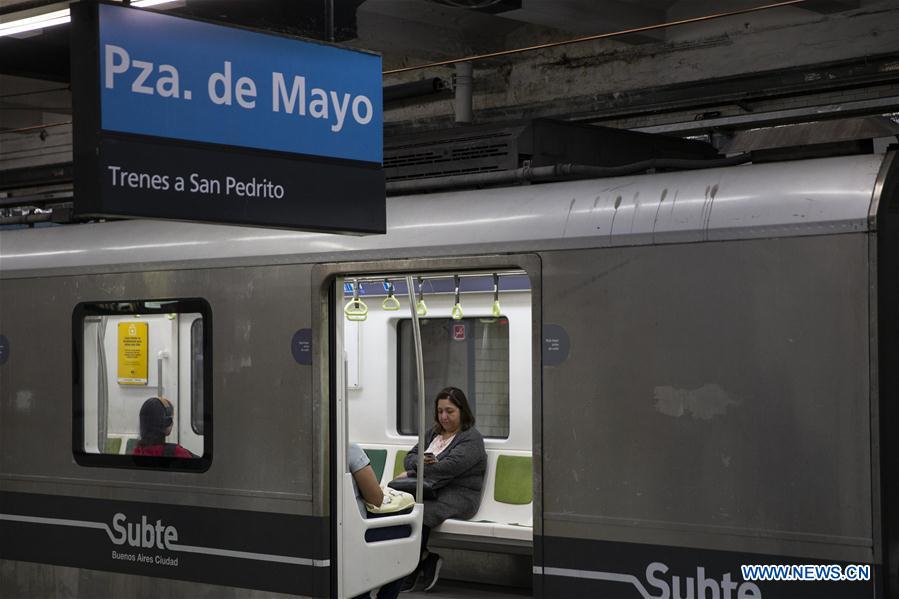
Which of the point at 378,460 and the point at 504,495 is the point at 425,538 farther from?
the point at 378,460

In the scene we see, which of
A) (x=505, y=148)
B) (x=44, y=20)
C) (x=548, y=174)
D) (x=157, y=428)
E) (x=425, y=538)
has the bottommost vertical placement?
(x=425, y=538)

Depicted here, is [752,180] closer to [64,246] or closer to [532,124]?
[532,124]

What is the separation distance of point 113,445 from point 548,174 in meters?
2.85

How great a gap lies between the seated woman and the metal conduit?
2.94m

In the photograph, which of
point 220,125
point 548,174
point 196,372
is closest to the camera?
point 220,125

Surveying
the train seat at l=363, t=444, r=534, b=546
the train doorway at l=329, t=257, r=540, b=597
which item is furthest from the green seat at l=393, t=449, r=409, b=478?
the train seat at l=363, t=444, r=534, b=546

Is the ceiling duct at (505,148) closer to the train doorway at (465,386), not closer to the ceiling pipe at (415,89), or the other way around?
the train doorway at (465,386)

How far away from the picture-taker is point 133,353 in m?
6.66

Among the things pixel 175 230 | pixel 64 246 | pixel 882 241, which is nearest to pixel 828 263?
pixel 882 241

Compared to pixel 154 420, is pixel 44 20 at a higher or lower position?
higher

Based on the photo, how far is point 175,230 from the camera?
21.6ft

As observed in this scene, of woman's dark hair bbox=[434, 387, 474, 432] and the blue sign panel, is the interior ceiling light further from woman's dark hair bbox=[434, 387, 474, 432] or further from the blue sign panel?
woman's dark hair bbox=[434, 387, 474, 432]

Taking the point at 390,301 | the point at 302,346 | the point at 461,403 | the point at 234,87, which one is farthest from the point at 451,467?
the point at 234,87

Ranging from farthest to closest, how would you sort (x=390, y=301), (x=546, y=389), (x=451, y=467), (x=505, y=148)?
(x=390, y=301)
(x=451, y=467)
(x=505, y=148)
(x=546, y=389)
